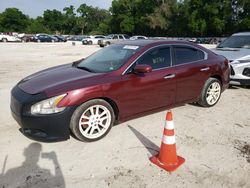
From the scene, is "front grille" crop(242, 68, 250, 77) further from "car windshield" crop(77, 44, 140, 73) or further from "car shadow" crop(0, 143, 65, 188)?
"car shadow" crop(0, 143, 65, 188)

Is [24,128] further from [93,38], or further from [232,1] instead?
[232,1]

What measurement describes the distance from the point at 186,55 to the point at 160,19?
194 feet

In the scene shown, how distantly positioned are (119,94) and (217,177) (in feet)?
6.01

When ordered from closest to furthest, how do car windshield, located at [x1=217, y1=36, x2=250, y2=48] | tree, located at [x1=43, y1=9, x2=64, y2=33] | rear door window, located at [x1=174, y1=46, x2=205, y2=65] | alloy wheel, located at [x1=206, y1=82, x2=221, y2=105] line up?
1. rear door window, located at [x1=174, y1=46, x2=205, y2=65]
2. alloy wheel, located at [x1=206, y1=82, x2=221, y2=105]
3. car windshield, located at [x1=217, y1=36, x2=250, y2=48]
4. tree, located at [x1=43, y1=9, x2=64, y2=33]

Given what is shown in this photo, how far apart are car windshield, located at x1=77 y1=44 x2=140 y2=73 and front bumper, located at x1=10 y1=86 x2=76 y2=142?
1053mm

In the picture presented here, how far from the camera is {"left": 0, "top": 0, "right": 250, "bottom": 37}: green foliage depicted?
52.9 meters

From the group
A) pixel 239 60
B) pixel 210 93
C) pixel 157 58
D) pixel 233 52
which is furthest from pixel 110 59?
pixel 233 52

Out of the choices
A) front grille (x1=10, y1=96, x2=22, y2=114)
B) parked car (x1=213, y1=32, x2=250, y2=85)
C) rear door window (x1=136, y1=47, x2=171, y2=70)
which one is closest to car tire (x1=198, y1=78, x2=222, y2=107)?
rear door window (x1=136, y1=47, x2=171, y2=70)

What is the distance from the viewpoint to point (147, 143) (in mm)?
3949

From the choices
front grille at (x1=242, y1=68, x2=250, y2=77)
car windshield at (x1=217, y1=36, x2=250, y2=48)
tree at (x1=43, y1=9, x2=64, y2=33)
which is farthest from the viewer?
tree at (x1=43, y1=9, x2=64, y2=33)

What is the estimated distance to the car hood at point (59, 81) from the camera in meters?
3.74

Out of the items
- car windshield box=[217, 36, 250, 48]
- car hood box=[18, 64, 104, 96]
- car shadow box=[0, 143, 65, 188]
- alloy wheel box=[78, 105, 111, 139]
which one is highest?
car windshield box=[217, 36, 250, 48]

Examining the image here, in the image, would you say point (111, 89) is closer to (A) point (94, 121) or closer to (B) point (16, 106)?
(A) point (94, 121)

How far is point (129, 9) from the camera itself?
71.7 m
